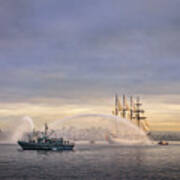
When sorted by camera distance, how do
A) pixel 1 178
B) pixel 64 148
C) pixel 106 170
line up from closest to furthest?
pixel 1 178
pixel 106 170
pixel 64 148

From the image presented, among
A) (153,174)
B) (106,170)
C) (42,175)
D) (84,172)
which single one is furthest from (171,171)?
(42,175)

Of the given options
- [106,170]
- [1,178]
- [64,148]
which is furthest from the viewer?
[64,148]

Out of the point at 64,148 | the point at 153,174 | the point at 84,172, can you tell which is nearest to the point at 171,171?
the point at 153,174

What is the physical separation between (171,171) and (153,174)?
8580 millimetres

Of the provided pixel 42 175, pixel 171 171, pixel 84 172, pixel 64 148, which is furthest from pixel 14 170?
pixel 64 148

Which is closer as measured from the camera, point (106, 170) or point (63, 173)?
point (63, 173)

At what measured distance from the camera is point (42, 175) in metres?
78.9

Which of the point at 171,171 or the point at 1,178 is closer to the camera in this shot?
the point at 1,178

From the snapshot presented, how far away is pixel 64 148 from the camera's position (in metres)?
170

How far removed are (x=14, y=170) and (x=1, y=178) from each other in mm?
13252

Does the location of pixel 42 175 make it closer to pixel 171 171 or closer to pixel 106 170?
pixel 106 170

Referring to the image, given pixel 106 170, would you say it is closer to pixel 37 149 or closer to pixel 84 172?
pixel 84 172

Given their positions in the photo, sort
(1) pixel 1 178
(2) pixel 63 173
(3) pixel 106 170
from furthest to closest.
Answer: (3) pixel 106 170
(2) pixel 63 173
(1) pixel 1 178

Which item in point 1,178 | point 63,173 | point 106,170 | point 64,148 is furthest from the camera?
point 64,148
